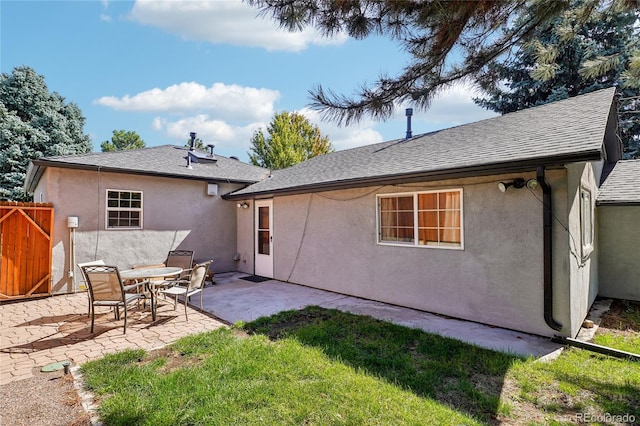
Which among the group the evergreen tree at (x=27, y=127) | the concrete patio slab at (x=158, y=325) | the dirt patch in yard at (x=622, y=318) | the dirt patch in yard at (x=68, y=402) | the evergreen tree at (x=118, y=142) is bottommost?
the dirt patch in yard at (x=622, y=318)

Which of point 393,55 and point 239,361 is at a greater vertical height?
point 393,55

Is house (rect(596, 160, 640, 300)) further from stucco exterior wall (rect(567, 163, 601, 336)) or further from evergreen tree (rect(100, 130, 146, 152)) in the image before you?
evergreen tree (rect(100, 130, 146, 152))

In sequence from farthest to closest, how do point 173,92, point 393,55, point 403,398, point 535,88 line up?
1. point 173,92
2. point 535,88
3. point 393,55
4. point 403,398

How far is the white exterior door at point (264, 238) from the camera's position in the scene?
10.4 metres

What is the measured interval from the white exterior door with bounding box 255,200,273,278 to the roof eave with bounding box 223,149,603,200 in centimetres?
140

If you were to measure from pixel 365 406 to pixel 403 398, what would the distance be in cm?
45

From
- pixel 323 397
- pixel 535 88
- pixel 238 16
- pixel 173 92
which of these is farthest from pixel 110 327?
pixel 535 88

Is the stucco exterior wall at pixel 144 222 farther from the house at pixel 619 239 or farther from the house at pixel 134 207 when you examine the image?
the house at pixel 619 239

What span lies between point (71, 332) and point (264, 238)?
5.91 m

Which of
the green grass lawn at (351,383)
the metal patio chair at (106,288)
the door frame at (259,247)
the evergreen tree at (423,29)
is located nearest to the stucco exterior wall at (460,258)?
the green grass lawn at (351,383)

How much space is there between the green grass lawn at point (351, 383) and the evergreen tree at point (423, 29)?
10.0 feet

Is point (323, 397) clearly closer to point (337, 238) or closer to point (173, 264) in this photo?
point (337, 238)

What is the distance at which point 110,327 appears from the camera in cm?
570

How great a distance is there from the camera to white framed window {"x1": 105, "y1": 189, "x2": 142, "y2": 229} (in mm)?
9188
